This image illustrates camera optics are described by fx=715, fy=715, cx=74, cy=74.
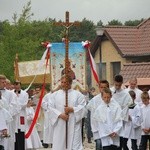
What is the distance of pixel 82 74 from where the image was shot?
16500mm

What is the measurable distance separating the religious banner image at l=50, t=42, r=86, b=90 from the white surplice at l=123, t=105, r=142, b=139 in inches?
52.9

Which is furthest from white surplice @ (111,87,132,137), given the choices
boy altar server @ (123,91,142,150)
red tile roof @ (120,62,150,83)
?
red tile roof @ (120,62,150,83)

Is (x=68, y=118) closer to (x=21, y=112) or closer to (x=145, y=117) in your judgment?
(x=145, y=117)

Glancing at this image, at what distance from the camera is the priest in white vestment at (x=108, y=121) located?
13922 mm

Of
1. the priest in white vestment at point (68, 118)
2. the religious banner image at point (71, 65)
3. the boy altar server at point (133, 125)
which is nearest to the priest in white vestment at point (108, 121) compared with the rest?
the priest in white vestment at point (68, 118)

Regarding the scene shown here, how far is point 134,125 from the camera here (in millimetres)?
16578

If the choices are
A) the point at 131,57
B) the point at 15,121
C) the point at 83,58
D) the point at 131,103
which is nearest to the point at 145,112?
the point at 131,103

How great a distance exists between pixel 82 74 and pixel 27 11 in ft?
93.6

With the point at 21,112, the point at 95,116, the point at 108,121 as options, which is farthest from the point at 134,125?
the point at 21,112

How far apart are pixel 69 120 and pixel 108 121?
115cm

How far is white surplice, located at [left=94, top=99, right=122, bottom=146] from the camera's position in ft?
45.7

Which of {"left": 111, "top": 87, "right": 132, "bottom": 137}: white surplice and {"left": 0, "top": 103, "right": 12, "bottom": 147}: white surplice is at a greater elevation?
{"left": 111, "top": 87, "right": 132, "bottom": 137}: white surplice

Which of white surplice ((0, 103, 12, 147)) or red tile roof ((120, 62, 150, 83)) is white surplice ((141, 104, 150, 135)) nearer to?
white surplice ((0, 103, 12, 147))

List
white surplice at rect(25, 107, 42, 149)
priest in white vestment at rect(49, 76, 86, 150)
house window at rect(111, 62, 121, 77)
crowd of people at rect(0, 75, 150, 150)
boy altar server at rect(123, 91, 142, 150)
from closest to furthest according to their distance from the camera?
crowd of people at rect(0, 75, 150, 150) < priest in white vestment at rect(49, 76, 86, 150) < boy altar server at rect(123, 91, 142, 150) < white surplice at rect(25, 107, 42, 149) < house window at rect(111, 62, 121, 77)
